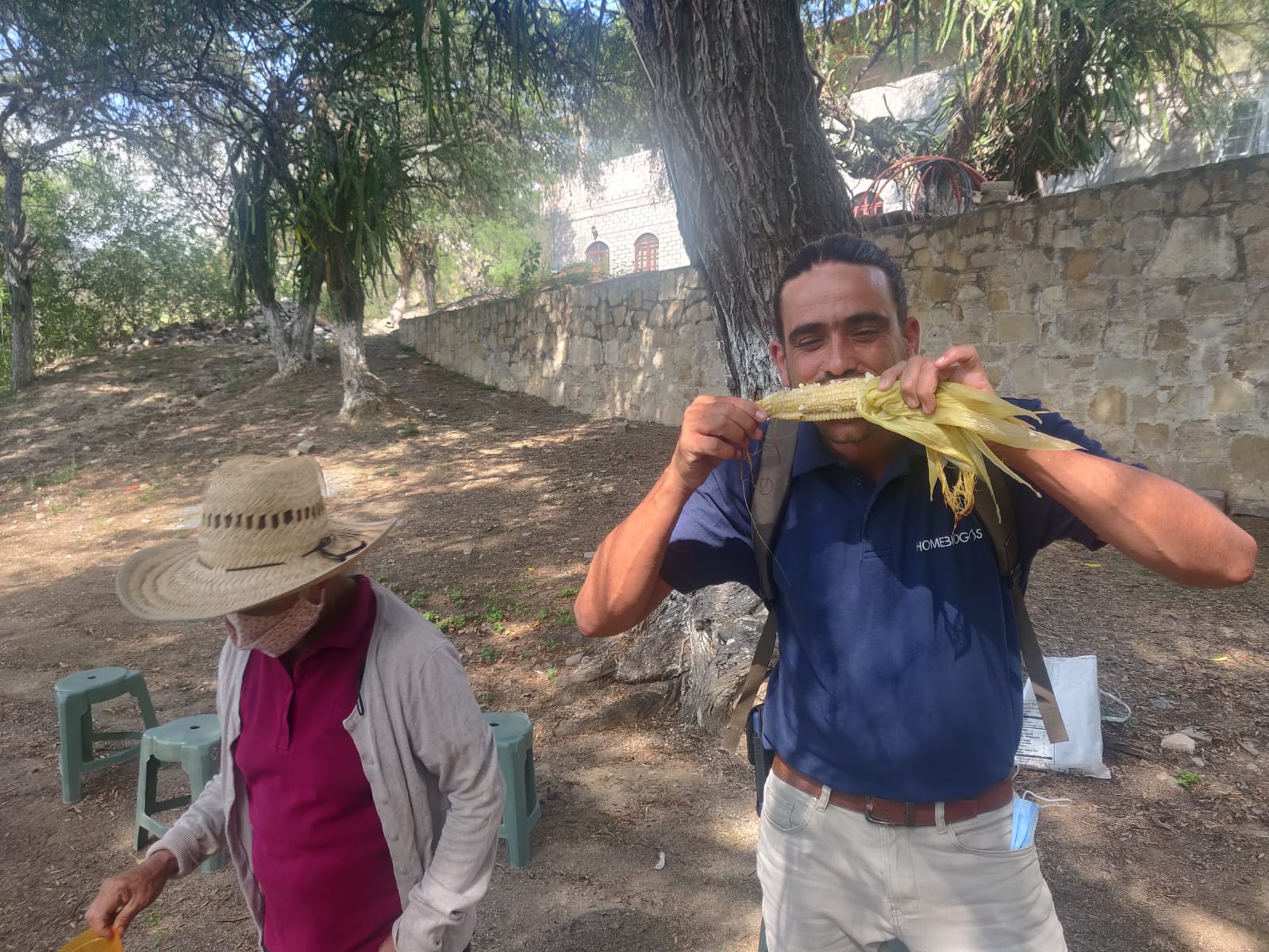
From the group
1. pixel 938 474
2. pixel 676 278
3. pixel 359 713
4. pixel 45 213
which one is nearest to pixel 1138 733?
pixel 938 474

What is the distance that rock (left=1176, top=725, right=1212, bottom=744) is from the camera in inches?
129

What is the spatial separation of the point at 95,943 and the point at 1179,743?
12.6 ft

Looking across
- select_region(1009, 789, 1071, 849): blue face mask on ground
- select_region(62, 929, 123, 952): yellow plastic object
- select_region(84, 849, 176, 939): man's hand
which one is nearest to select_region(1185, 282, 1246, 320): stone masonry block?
select_region(1009, 789, 1071, 849): blue face mask on ground

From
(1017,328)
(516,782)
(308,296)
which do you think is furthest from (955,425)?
(308,296)

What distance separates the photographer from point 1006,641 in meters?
1.47

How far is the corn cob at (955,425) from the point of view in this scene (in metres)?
1.34

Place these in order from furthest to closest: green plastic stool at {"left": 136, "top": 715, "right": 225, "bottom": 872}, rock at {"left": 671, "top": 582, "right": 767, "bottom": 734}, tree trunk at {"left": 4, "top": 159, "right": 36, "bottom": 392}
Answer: tree trunk at {"left": 4, "top": 159, "right": 36, "bottom": 392} < rock at {"left": 671, "top": 582, "right": 767, "bottom": 734} < green plastic stool at {"left": 136, "top": 715, "right": 225, "bottom": 872}

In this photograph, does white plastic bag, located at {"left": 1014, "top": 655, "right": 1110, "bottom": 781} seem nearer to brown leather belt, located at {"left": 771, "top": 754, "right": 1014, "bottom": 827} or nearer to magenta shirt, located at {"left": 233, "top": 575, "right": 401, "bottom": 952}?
brown leather belt, located at {"left": 771, "top": 754, "right": 1014, "bottom": 827}

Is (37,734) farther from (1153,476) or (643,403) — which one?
(643,403)

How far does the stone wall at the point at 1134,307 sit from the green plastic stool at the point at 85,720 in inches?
256

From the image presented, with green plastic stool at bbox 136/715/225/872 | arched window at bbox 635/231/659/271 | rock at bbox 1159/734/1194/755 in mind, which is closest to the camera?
green plastic stool at bbox 136/715/225/872

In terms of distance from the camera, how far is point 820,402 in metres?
1.48

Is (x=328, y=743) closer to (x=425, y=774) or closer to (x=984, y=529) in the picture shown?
(x=425, y=774)

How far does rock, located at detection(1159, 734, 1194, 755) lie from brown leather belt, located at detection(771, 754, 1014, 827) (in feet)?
7.88
